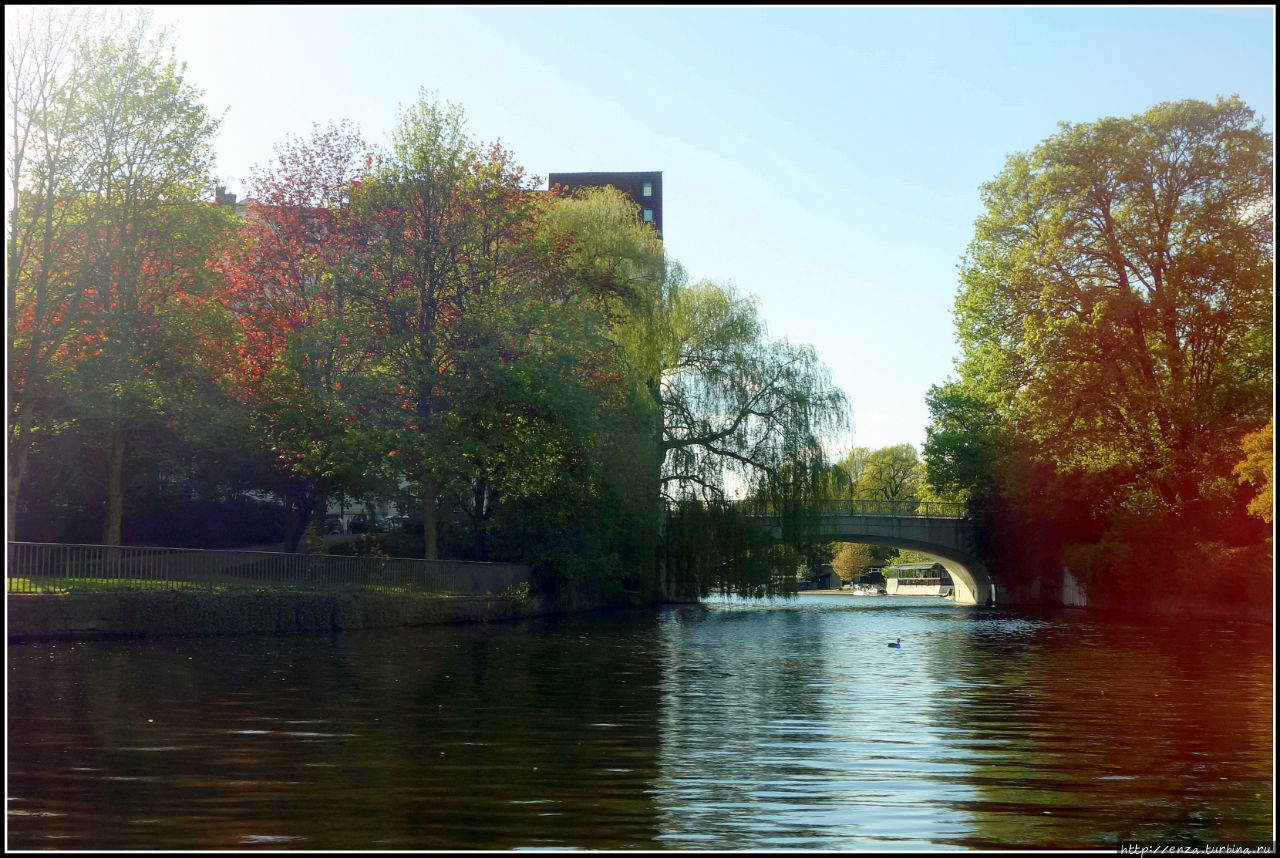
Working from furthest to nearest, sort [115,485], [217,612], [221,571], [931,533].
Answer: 1. [931,533]
2. [115,485]
3. [221,571]
4. [217,612]

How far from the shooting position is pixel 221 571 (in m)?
30.7

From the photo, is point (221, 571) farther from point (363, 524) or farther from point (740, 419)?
point (363, 524)

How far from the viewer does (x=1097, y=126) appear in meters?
46.2

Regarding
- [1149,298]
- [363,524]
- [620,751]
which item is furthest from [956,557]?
[620,751]

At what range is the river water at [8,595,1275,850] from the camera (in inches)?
309

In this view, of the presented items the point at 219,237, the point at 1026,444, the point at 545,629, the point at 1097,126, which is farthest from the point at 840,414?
the point at 219,237

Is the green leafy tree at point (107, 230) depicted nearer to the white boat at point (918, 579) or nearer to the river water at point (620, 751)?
the river water at point (620, 751)

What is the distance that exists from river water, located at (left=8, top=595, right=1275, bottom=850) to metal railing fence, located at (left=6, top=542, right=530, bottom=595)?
2864mm

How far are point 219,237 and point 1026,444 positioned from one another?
30.0 metres

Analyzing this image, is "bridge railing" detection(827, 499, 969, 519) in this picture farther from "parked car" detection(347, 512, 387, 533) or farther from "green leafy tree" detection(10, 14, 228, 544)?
"green leafy tree" detection(10, 14, 228, 544)

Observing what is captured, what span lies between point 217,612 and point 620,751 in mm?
18469

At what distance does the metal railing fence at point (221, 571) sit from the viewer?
2567cm

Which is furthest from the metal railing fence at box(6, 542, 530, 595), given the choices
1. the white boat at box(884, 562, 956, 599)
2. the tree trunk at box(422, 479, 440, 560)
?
the white boat at box(884, 562, 956, 599)

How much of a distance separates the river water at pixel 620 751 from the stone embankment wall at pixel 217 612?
3.23 feet
